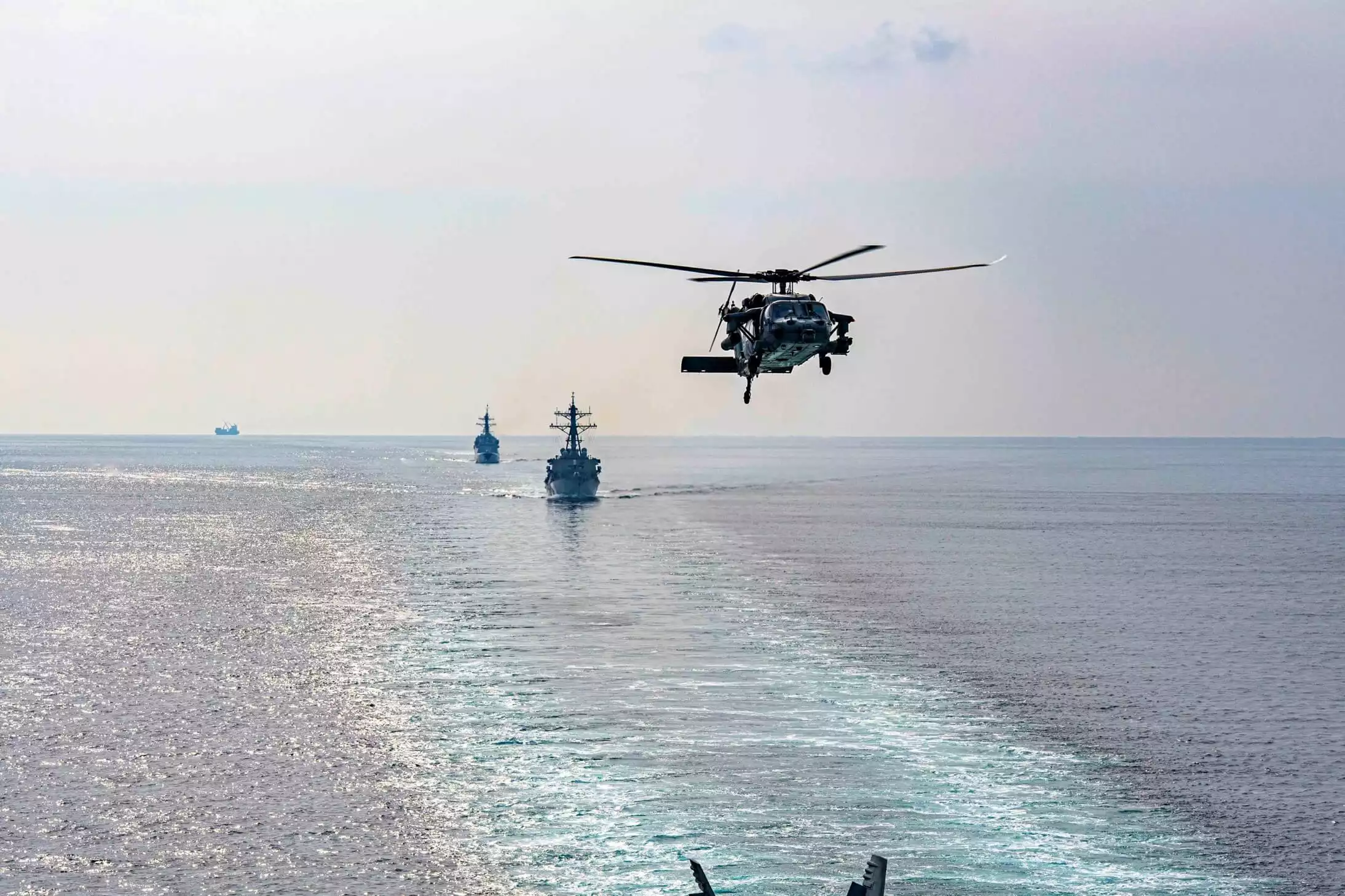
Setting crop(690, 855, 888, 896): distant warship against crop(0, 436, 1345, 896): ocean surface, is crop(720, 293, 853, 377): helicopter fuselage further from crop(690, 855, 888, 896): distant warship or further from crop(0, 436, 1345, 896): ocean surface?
crop(0, 436, 1345, 896): ocean surface

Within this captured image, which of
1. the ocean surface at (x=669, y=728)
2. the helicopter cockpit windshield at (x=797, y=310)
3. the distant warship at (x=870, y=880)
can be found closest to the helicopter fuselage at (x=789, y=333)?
the helicopter cockpit windshield at (x=797, y=310)

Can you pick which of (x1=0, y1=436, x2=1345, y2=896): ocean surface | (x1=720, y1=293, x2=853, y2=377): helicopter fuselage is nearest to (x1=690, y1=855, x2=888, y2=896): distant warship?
(x1=0, y1=436, x2=1345, y2=896): ocean surface

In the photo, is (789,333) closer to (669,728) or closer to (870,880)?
(870,880)

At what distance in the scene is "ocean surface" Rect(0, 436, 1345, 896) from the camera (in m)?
43.2

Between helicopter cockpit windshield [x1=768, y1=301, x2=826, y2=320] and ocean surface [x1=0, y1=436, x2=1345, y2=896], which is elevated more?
helicopter cockpit windshield [x1=768, y1=301, x2=826, y2=320]

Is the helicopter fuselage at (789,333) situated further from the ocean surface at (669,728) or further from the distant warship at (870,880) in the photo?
the ocean surface at (669,728)

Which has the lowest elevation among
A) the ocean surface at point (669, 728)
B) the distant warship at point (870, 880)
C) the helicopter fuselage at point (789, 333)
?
the ocean surface at point (669, 728)

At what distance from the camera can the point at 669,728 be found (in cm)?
5891

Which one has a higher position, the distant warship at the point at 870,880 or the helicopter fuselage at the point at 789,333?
the helicopter fuselage at the point at 789,333

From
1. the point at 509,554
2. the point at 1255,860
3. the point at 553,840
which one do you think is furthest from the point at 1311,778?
the point at 509,554

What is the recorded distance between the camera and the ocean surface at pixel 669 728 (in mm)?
43250

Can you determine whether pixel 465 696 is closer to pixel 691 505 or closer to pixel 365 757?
pixel 365 757

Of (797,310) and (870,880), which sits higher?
(797,310)

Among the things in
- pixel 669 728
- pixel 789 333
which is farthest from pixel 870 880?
pixel 669 728
